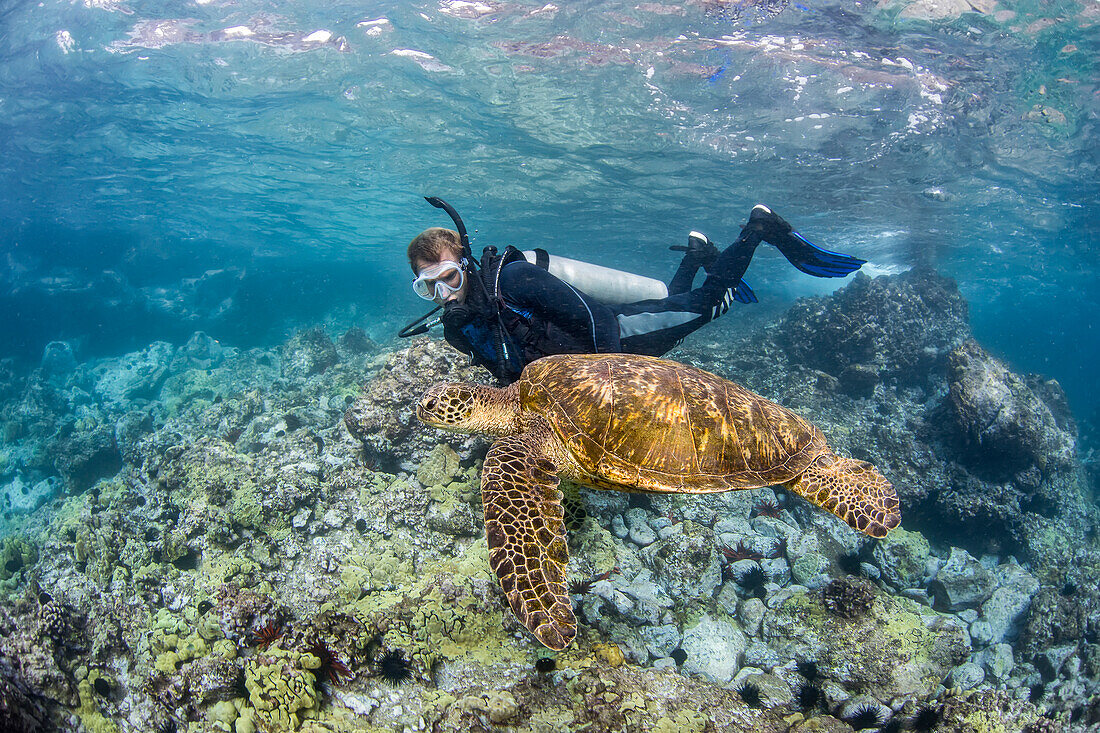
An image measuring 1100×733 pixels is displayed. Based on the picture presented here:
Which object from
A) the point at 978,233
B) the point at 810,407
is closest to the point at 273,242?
the point at 810,407

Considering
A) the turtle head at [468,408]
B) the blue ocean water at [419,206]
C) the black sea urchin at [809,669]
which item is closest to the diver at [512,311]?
the turtle head at [468,408]

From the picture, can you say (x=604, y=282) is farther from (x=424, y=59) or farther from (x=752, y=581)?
(x=424, y=59)

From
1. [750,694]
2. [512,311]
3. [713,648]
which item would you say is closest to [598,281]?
[512,311]

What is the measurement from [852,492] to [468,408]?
309 cm

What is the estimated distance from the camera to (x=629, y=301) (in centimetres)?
574

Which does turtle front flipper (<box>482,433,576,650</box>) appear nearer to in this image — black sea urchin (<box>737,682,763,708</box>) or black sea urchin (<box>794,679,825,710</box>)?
black sea urchin (<box>737,682,763,708</box>)

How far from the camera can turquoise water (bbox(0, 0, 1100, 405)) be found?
9648mm

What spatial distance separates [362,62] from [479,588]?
1505 centimetres

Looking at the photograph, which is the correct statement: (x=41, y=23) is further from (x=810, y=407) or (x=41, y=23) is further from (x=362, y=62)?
(x=810, y=407)

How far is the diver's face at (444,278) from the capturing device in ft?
12.2

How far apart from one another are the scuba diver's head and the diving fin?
4.18 m

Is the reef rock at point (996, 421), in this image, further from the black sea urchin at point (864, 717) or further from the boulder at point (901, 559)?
the black sea urchin at point (864, 717)

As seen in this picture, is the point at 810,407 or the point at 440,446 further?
the point at 810,407

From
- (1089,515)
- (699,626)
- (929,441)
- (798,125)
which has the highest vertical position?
(798,125)
